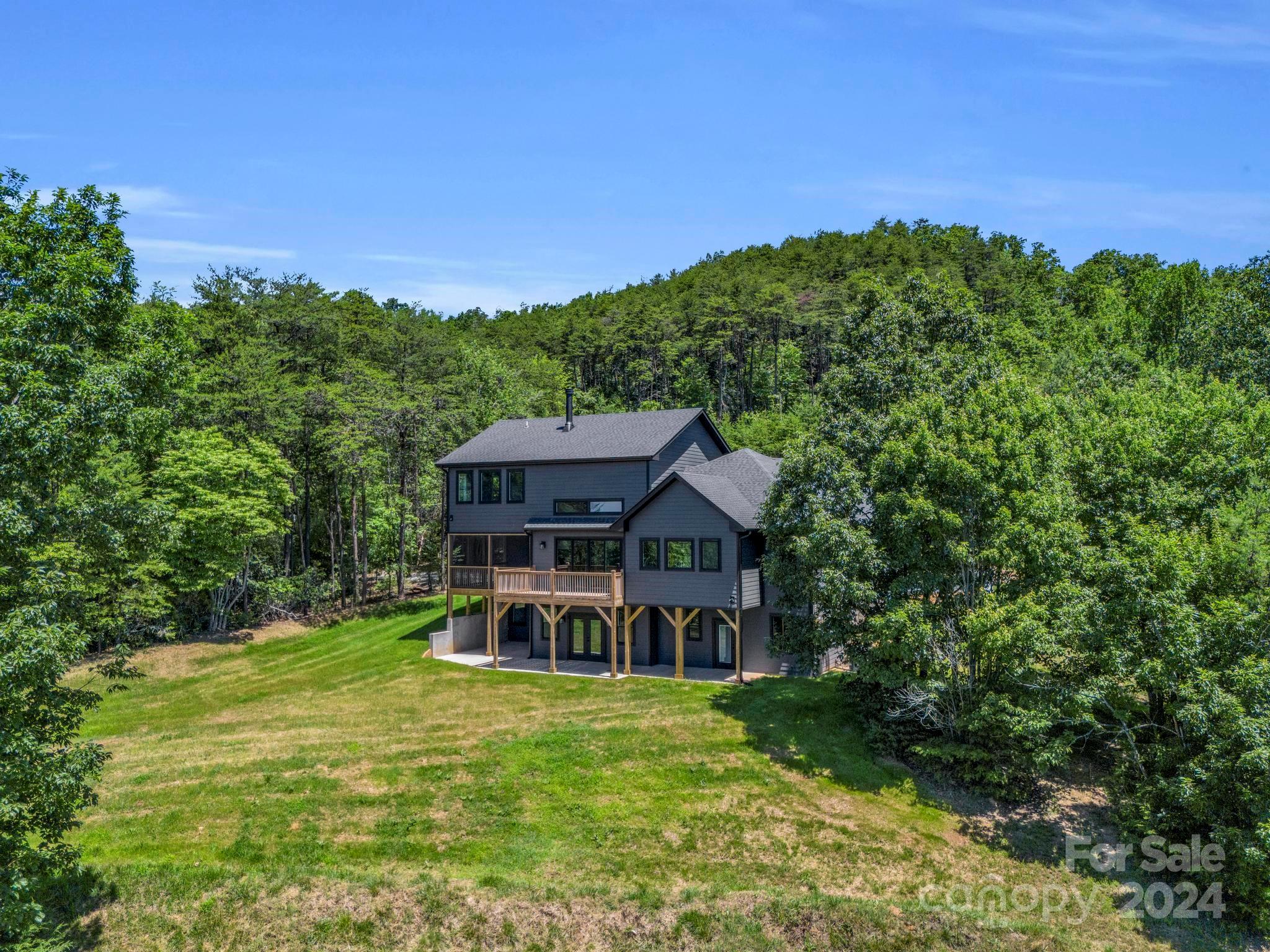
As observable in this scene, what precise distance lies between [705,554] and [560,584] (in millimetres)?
5097

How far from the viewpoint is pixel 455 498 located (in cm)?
3048

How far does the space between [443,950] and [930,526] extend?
12454 mm

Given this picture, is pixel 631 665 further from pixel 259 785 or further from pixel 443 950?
pixel 443 950

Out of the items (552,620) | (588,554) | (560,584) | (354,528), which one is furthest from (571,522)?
A: (354,528)

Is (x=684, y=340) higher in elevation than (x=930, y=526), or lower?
higher

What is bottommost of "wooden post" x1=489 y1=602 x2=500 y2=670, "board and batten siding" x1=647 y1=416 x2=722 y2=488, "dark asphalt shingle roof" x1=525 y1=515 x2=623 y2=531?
"wooden post" x1=489 y1=602 x2=500 y2=670

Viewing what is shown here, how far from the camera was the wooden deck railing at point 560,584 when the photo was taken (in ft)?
82.2

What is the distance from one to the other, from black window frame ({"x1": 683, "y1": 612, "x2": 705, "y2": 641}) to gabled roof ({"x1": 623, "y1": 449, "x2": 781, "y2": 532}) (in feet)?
12.4

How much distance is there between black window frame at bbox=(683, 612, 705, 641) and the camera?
83.9 ft

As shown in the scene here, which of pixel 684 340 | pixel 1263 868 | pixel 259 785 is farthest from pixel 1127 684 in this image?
pixel 684 340

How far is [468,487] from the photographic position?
30.2m

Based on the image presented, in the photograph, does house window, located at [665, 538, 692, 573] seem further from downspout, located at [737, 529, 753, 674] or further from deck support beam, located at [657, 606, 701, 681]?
downspout, located at [737, 529, 753, 674]

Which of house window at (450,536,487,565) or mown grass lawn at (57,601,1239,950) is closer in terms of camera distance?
mown grass lawn at (57,601,1239,950)

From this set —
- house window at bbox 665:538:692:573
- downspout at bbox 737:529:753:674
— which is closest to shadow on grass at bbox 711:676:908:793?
downspout at bbox 737:529:753:674
